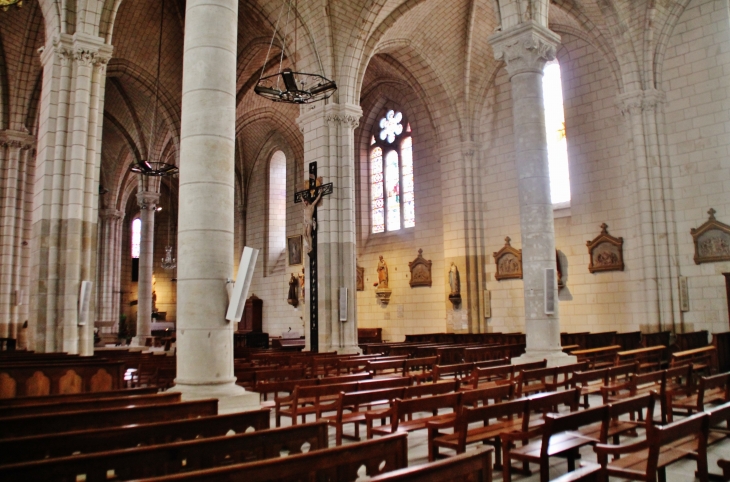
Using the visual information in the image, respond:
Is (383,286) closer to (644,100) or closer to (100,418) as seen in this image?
(644,100)

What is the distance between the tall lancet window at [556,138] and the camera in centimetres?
1847

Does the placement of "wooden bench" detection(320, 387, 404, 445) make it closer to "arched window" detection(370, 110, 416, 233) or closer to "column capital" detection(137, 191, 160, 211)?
"arched window" detection(370, 110, 416, 233)

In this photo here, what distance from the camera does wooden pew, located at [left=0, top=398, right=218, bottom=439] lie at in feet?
13.0

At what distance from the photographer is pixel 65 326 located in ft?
37.2

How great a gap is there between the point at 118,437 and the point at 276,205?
24397mm

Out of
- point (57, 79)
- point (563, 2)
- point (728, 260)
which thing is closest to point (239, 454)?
point (57, 79)

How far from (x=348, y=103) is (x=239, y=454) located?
42.7 ft

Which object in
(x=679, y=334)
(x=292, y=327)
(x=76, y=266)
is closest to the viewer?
(x=76, y=266)

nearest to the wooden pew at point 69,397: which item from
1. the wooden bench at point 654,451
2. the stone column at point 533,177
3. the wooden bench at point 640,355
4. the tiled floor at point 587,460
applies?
the tiled floor at point 587,460

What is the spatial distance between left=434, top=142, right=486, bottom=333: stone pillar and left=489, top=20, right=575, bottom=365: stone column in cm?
845

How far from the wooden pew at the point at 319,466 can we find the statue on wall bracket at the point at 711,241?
14398 millimetres

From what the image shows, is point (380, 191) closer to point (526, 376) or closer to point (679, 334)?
point (679, 334)

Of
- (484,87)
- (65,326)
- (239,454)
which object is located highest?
(484,87)

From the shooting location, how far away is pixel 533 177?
1093 centimetres
